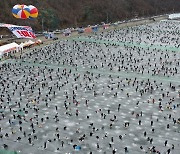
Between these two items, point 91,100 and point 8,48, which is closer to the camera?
point 91,100

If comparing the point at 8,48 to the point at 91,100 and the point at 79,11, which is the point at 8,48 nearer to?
the point at 91,100

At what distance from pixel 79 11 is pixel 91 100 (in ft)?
241

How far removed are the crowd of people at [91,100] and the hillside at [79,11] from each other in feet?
84.8

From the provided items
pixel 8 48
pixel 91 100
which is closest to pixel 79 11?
pixel 8 48

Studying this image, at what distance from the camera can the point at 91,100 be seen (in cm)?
3844

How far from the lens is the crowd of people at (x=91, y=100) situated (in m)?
28.3

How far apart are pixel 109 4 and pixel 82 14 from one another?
1701 centimetres

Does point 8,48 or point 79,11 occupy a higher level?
point 79,11

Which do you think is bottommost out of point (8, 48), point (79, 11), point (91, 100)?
point (91, 100)

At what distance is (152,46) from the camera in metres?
68.4

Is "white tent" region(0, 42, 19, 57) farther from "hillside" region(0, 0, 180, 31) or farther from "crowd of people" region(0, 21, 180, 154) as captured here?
"hillside" region(0, 0, 180, 31)

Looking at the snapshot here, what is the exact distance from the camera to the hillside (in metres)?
87.0

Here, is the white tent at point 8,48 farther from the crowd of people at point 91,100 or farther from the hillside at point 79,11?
the hillside at point 79,11

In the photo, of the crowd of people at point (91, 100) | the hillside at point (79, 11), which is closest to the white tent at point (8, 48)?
the crowd of people at point (91, 100)
